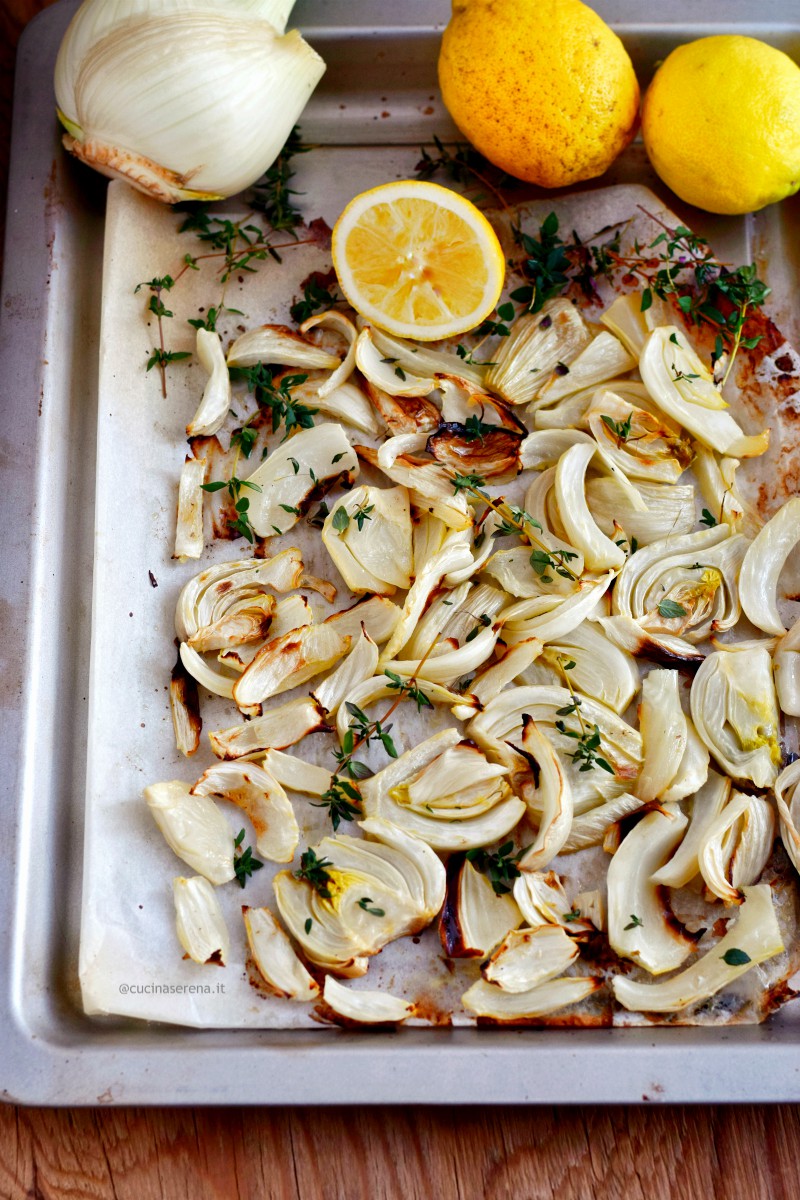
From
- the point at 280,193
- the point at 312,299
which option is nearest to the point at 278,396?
the point at 312,299

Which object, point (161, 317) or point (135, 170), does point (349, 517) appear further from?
point (135, 170)

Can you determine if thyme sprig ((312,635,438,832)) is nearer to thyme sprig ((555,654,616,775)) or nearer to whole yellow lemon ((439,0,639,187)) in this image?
thyme sprig ((555,654,616,775))

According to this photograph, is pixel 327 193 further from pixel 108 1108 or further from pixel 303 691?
pixel 108 1108

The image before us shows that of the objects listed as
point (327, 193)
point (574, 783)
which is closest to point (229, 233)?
point (327, 193)

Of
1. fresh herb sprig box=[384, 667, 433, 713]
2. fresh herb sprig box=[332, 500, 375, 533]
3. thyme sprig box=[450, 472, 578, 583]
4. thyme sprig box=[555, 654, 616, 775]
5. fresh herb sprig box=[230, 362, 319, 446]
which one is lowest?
thyme sprig box=[555, 654, 616, 775]

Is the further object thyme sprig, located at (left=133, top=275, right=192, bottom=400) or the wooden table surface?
thyme sprig, located at (left=133, top=275, right=192, bottom=400)

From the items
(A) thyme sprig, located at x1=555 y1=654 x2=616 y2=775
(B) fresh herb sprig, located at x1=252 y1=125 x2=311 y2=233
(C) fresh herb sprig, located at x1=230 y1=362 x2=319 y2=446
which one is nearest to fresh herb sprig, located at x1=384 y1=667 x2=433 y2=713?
(A) thyme sprig, located at x1=555 y1=654 x2=616 y2=775
